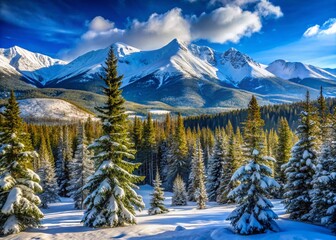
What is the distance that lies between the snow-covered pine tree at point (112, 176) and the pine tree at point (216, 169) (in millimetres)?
27657

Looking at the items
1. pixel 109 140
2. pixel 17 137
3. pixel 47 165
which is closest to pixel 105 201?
pixel 109 140

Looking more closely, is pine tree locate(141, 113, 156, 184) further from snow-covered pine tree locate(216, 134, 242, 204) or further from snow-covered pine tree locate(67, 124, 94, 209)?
snow-covered pine tree locate(216, 134, 242, 204)

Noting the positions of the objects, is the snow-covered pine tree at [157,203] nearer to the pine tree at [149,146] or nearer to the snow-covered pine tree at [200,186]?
the snow-covered pine tree at [200,186]

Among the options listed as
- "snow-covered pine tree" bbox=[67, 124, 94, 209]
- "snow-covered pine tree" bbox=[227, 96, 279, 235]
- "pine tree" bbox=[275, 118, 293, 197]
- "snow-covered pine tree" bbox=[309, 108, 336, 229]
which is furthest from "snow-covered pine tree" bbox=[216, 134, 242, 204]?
"snow-covered pine tree" bbox=[227, 96, 279, 235]

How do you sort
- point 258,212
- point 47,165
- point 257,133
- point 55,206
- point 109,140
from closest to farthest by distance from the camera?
point 258,212 → point 257,133 → point 109,140 → point 55,206 → point 47,165

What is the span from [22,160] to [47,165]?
113 feet

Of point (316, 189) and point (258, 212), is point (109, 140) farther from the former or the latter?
point (316, 189)

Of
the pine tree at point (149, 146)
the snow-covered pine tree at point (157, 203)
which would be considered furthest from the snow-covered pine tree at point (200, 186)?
the pine tree at point (149, 146)

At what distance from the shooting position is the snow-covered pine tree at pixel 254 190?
55.9ft

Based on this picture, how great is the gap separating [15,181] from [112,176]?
258 inches

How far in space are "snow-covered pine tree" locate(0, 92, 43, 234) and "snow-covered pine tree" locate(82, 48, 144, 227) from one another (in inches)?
143

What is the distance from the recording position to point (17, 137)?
69.1ft

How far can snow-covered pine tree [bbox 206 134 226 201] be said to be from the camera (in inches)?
1902

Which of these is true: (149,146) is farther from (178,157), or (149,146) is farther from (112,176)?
(112,176)
